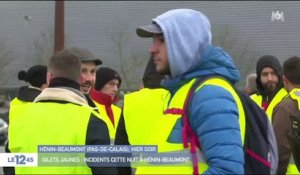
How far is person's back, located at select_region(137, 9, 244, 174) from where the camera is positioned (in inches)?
87.9

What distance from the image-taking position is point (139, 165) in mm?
2668

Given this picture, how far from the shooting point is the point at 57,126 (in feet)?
9.66

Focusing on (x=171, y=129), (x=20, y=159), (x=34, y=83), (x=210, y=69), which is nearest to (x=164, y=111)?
(x=171, y=129)

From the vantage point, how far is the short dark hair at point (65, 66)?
314cm

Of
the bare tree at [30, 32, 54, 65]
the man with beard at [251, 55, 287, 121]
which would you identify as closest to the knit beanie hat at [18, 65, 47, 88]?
the man with beard at [251, 55, 287, 121]

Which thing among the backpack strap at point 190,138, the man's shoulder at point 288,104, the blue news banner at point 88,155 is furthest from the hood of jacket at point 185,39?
the man's shoulder at point 288,104

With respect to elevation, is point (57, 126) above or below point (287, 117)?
above

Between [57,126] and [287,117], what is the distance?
5.88ft

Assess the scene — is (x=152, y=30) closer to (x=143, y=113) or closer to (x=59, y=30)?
(x=143, y=113)

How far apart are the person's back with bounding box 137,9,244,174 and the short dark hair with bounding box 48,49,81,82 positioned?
0.70m

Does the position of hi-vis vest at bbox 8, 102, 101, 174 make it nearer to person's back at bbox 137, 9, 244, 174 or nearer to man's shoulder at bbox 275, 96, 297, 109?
person's back at bbox 137, 9, 244, 174

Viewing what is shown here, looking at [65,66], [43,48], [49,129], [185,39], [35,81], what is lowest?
[43,48]

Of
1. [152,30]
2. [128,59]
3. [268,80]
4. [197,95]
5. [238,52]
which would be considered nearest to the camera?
[197,95]

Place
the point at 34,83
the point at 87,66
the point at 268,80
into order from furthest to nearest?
the point at 268,80 < the point at 34,83 < the point at 87,66
